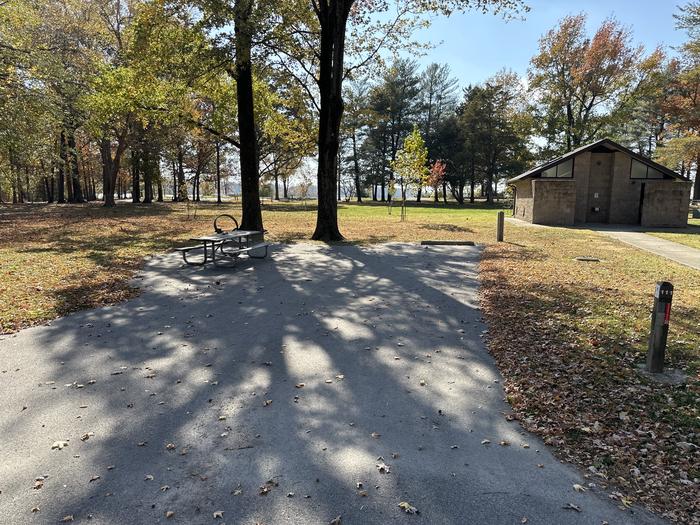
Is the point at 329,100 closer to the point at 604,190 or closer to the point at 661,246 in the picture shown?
the point at 661,246

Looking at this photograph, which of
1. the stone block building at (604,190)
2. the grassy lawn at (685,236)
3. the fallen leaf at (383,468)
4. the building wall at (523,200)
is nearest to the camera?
the fallen leaf at (383,468)

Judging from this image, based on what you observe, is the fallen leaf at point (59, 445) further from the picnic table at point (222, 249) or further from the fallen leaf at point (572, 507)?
the picnic table at point (222, 249)

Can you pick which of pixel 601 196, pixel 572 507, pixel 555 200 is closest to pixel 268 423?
pixel 572 507

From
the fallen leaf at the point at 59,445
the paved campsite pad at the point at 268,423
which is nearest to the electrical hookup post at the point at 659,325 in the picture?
the paved campsite pad at the point at 268,423

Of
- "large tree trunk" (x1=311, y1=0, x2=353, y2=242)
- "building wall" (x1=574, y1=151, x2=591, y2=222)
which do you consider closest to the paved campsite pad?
"large tree trunk" (x1=311, y1=0, x2=353, y2=242)

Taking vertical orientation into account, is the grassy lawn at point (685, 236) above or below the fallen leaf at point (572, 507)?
above

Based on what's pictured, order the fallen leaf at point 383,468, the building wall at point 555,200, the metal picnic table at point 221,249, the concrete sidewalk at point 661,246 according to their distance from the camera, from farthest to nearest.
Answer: the building wall at point 555,200 < the concrete sidewalk at point 661,246 < the metal picnic table at point 221,249 < the fallen leaf at point 383,468

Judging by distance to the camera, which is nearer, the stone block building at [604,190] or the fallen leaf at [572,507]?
the fallen leaf at [572,507]

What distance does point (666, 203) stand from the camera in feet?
73.2

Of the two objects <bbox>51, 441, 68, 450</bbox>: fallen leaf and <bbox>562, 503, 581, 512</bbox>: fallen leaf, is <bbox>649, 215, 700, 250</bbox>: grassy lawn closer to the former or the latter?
<bbox>562, 503, 581, 512</bbox>: fallen leaf

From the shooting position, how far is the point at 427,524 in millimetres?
2498

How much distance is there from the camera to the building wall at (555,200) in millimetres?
23078

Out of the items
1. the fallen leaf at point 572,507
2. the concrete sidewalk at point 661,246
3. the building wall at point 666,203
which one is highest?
the building wall at point 666,203

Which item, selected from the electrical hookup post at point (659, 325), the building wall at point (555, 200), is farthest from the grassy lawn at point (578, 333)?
the building wall at point (555, 200)
